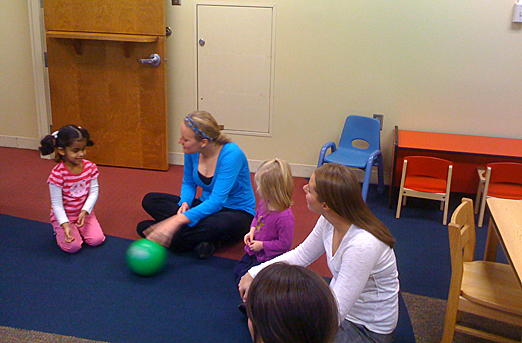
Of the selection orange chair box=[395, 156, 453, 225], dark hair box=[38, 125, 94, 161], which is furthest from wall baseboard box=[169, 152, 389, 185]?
dark hair box=[38, 125, 94, 161]

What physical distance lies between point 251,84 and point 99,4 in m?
1.55

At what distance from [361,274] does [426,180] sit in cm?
241

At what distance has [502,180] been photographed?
3.57m

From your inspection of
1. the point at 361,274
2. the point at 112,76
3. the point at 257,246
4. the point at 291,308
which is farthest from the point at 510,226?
the point at 112,76

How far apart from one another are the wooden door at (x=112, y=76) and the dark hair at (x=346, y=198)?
10.3 feet

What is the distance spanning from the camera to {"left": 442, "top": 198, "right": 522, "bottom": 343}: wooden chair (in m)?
1.81

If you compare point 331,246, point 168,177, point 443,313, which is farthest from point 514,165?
point 168,177

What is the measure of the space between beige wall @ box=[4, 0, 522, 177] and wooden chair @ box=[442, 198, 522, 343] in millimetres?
2423

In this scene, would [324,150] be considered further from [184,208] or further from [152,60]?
[152,60]

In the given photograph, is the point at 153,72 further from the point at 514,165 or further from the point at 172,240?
the point at 514,165

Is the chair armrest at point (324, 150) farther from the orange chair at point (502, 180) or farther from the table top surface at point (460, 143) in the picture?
the orange chair at point (502, 180)

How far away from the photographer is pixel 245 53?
4.48 meters

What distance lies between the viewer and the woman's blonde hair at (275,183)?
2324 mm

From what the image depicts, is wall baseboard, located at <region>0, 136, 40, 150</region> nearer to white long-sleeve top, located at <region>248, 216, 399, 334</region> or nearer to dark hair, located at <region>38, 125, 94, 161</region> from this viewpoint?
dark hair, located at <region>38, 125, 94, 161</region>
